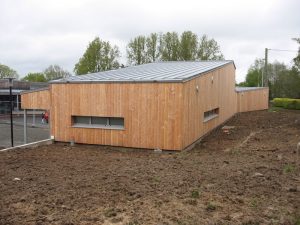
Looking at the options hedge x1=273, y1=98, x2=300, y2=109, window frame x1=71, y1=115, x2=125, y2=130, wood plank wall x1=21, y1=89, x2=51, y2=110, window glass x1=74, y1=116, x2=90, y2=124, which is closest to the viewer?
window frame x1=71, y1=115, x2=125, y2=130

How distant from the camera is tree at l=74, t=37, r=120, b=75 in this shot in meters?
43.4

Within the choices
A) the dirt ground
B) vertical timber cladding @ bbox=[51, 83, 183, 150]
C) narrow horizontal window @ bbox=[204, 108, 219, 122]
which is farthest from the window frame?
narrow horizontal window @ bbox=[204, 108, 219, 122]

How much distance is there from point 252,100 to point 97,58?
19.6m

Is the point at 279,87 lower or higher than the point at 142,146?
higher

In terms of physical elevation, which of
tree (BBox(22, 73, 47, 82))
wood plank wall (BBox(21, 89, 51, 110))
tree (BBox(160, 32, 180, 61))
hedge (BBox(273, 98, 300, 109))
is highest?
tree (BBox(160, 32, 180, 61))

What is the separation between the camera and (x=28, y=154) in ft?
41.1

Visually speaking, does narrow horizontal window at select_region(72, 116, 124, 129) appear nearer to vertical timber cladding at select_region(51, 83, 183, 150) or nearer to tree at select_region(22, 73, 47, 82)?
vertical timber cladding at select_region(51, 83, 183, 150)

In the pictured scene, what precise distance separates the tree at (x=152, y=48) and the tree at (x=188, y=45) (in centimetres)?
325

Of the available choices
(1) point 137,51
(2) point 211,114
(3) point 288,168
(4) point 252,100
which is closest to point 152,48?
(1) point 137,51

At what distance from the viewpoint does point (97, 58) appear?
1724 inches

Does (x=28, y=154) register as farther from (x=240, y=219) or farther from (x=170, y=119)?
(x=240, y=219)

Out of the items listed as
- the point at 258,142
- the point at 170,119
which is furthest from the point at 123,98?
the point at 258,142

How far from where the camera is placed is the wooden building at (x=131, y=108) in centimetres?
1307

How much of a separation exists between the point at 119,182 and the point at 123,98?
6330 millimetres
